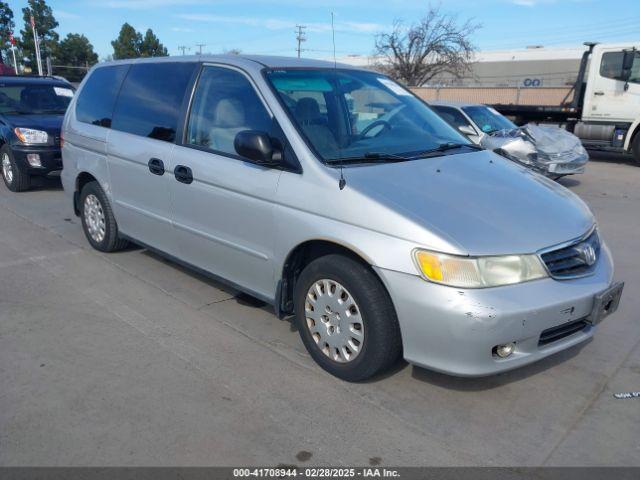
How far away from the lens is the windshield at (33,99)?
30.2 feet

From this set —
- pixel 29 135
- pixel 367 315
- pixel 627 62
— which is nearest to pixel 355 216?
pixel 367 315

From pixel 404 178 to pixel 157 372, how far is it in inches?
76.7

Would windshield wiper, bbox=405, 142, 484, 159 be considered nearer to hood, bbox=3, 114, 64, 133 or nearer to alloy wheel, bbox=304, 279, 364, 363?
alloy wheel, bbox=304, 279, 364, 363

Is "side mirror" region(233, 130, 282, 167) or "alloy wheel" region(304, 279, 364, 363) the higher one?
"side mirror" region(233, 130, 282, 167)

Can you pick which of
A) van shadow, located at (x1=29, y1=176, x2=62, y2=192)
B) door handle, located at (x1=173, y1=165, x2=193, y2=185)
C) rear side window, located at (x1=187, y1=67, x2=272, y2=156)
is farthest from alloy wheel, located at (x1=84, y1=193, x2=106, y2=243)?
van shadow, located at (x1=29, y1=176, x2=62, y2=192)

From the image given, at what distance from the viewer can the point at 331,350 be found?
335 centimetres

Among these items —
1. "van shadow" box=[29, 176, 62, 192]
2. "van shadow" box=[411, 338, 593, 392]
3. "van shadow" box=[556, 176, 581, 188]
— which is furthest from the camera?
"van shadow" box=[556, 176, 581, 188]

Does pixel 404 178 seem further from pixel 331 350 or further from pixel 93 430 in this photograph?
pixel 93 430

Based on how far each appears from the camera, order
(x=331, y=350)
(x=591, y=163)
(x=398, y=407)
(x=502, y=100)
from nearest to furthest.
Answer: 1. (x=398, y=407)
2. (x=331, y=350)
3. (x=591, y=163)
4. (x=502, y=100)

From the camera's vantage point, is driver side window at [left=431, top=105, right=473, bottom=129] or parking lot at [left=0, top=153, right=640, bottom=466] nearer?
parking lot at [left=0, top=153, right=640, bottom=466]

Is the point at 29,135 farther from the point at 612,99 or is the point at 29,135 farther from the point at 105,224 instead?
the point at 612,99

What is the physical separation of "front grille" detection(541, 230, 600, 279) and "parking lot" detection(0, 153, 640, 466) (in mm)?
754

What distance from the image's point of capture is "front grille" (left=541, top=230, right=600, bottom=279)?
2982 mm

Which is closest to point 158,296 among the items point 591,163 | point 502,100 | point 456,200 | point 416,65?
point 456,200
